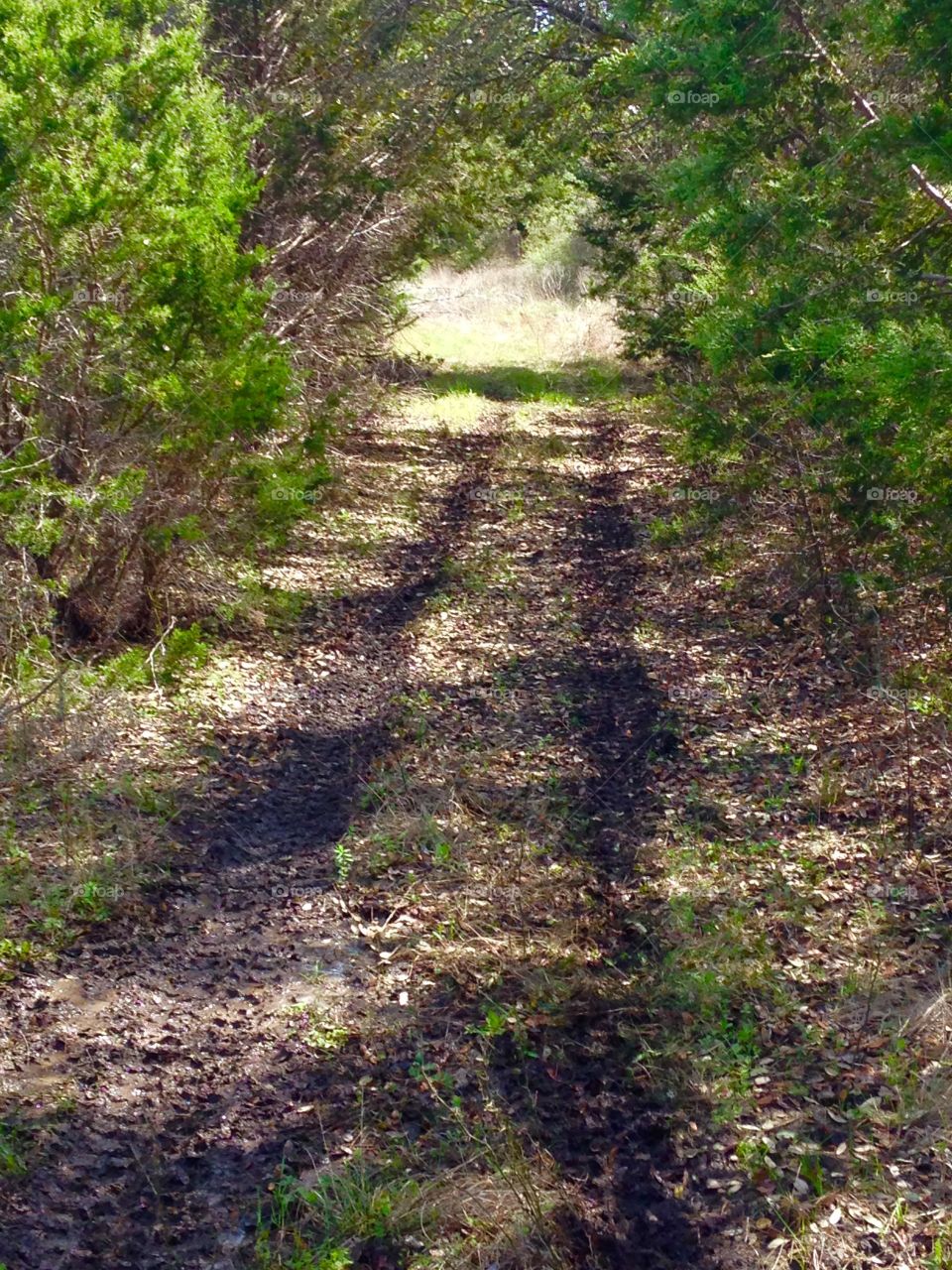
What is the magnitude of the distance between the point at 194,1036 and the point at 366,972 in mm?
774

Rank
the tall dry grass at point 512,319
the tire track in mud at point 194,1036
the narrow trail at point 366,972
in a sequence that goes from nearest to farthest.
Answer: the tire track in mud at point 194,1036 → the narrow trail at point 366,972 → the tall dry grass at point 512,319

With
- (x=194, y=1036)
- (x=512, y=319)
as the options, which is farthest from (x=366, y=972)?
(x=512, y=319)

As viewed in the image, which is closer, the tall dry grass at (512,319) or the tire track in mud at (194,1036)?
the tire track in mud at (194,1036)

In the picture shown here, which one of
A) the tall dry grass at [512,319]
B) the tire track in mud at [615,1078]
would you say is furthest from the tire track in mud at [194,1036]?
the tall dry grass at [512,319]

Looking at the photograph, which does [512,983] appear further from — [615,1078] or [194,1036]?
[194,1036]

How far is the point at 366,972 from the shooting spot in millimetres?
4828

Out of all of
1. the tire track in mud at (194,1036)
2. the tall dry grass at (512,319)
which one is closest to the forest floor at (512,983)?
the tire track in mud at (194,1036)

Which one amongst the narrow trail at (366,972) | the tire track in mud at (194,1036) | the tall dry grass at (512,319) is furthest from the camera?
the tall dry grass at (512,319)

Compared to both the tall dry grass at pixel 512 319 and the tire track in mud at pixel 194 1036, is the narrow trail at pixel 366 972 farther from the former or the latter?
the tall dry grass at pixel 512 319

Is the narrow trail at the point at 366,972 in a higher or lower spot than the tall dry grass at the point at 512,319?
lower

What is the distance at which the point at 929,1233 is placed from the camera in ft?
11.5

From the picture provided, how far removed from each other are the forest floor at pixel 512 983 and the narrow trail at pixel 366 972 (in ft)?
0.05

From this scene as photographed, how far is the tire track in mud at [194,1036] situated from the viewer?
350cm

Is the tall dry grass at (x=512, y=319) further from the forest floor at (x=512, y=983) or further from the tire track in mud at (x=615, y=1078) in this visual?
the forest floor at (x=512, y=983)
